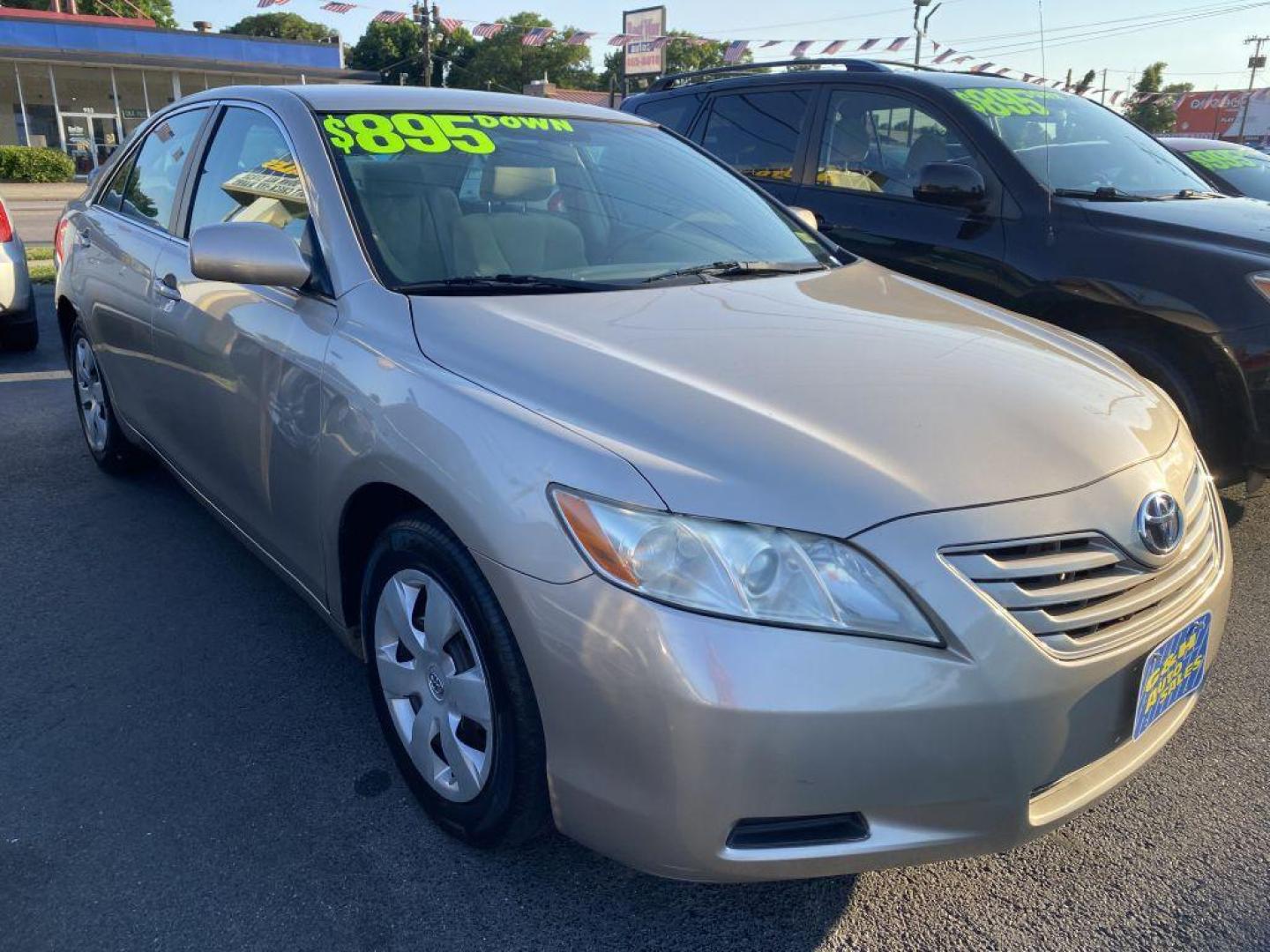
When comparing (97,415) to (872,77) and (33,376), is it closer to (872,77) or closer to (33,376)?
(33,376)

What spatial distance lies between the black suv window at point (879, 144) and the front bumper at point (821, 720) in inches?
127

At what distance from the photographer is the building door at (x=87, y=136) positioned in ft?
110

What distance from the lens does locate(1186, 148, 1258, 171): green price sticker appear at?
6805mm

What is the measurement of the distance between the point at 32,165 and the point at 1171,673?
32742 mm

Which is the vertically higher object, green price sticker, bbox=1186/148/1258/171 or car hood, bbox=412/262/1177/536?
green price sticker, bbox=1186/148/1258/171

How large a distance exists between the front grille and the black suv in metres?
1.93

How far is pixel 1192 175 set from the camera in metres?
4.86

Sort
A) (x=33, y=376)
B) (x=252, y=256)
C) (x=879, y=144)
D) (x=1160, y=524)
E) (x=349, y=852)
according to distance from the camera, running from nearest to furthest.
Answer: (x=1160, y=524) < (x=349, y=852) < (x=252, y=256) < (x=879, y=144) < (x=33, y=376)

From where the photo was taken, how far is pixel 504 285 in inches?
98.3

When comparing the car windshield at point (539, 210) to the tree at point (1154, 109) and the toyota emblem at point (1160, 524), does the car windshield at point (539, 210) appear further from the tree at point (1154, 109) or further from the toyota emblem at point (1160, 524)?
the tree at point (1154, 109)

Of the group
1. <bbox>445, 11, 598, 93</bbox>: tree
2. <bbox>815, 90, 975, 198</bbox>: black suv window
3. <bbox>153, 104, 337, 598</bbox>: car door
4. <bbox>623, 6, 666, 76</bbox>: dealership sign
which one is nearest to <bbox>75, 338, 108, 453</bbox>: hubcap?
<bbox>153, 104, 337, 598</bbox>: car door

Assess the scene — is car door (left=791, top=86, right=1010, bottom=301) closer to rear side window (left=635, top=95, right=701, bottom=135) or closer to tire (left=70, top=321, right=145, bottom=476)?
rear side window (left=635, top=95, right=701, bottom=135)

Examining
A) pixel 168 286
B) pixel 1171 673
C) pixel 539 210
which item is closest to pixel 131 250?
pixel 168 286

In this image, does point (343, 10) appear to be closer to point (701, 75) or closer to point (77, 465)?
point (701, 75)
